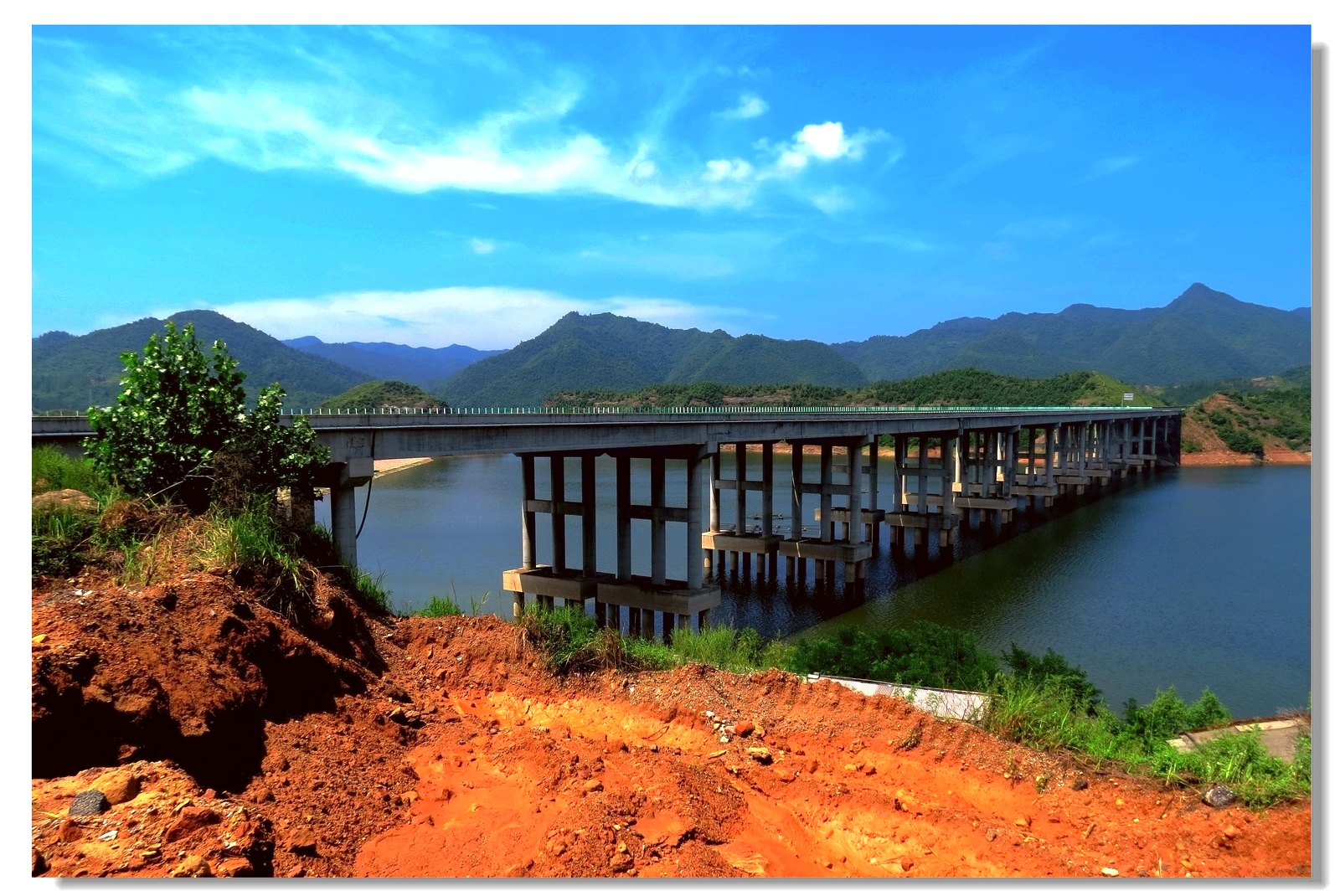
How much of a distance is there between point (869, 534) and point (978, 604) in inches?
572

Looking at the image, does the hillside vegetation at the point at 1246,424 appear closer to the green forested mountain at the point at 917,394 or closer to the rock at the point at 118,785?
the green forested mountain at the point at 917,394

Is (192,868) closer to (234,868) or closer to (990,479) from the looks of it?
(234,868)

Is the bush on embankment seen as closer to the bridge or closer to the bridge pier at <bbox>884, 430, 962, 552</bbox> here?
the bridge

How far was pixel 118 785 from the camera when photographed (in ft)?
16.1

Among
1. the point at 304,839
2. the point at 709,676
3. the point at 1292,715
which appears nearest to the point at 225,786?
the point at 304,839

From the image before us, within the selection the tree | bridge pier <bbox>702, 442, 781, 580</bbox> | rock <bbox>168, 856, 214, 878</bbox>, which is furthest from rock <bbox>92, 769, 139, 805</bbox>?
bridge pier <bbox>702, 442, 781, 580</bbox>

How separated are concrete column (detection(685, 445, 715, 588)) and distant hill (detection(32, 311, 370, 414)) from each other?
40.9 feet

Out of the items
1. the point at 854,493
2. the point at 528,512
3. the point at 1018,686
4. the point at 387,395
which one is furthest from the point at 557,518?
the point at 387,395

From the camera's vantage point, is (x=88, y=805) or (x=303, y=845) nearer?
(x=88, y=805)

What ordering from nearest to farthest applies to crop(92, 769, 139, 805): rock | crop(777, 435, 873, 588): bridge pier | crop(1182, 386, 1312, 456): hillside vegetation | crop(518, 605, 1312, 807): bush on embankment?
crop(92, 769, 139, 805): rock < crop(518, 605, 1312, 807): bush on embankment < crop(777, 435, 873, 588): bridge pier < crop(1182, 386, 1312, 456): hillside vegetation

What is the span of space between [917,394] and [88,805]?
369 ft

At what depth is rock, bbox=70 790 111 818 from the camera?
15.5ft

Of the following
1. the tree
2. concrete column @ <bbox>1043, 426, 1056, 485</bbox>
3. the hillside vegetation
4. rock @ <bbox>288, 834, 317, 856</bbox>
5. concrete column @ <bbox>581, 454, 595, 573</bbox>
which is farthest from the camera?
the hillside vegetation

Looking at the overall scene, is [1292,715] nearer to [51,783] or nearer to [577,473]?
[51,783]
